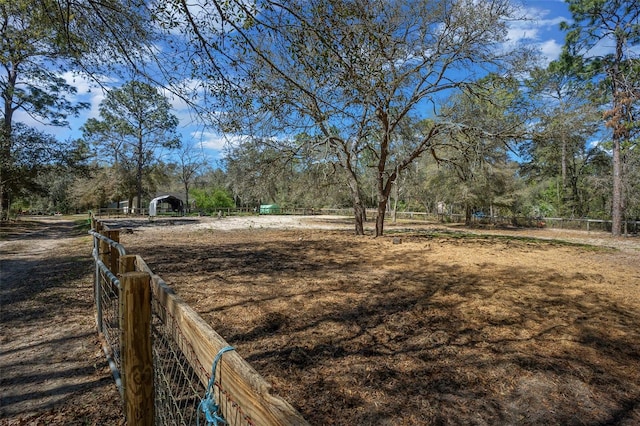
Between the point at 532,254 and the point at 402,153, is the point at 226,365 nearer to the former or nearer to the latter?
the point at 532,254

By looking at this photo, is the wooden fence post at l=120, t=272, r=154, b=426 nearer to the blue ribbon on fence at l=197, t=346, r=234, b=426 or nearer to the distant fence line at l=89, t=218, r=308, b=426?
the distant fence line at l=89, t=218, r=308, b=426

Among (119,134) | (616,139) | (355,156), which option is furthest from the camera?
(119,134)

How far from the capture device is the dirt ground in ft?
9.08

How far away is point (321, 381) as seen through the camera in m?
3.11

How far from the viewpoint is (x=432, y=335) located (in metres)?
4.18

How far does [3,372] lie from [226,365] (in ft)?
11.4

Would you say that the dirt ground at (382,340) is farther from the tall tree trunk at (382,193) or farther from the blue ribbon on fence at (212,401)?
the tall tree trunk at (382,193)

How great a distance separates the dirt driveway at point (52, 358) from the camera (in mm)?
2543

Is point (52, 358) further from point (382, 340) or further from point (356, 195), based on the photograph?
point (356, 195)

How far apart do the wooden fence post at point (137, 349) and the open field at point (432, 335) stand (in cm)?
143

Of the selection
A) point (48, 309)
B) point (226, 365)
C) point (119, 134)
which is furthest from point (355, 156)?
point (119, 134)

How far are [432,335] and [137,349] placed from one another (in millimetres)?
3567

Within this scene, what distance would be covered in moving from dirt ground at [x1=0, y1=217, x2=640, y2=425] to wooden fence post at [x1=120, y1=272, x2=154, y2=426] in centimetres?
123

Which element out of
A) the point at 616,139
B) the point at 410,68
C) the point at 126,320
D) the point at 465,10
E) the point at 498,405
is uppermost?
the point at 465,10
